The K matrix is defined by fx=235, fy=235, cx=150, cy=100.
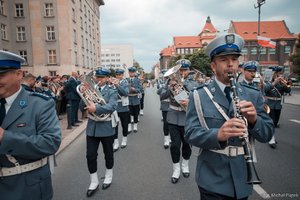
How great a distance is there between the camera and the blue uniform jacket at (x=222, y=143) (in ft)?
6.64

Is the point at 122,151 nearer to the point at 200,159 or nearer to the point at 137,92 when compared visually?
the point at 137,92

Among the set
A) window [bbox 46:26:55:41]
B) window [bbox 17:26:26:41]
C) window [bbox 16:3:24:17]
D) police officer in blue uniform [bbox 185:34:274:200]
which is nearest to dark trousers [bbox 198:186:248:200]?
police officer in blue uniform [bbox 185:34:274:200]

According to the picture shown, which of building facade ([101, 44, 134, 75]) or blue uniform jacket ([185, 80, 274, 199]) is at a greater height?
building facade ([101, 44, 134, 75])

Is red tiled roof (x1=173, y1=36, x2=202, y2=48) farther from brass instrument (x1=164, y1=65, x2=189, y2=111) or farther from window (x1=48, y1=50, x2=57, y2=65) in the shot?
brass instrument (x1=164, y1=65, x2=189, y2=111)

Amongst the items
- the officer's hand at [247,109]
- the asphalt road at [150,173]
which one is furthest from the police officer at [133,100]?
the officer's hand at [247,109]

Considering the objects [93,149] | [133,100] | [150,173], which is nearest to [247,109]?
[93,149]

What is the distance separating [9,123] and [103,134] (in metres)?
2.17

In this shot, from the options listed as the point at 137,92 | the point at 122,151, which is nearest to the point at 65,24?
the point at 137,92

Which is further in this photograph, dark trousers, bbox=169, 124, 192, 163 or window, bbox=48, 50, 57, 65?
window, bbox=48, 50, 57, 65

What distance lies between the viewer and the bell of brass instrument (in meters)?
4.05

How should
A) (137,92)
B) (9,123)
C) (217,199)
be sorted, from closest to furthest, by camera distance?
(9,123) → (217,199) → (137,92)

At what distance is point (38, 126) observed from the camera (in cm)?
206

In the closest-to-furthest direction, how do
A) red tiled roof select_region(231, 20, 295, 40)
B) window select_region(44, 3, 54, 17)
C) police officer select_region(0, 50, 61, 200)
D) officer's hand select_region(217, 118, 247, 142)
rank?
officer's hand select_region(217, 118, 247, 142)
police officer select_region(0, 50, 61, 200)
window select_region(44, 3, 54, 17)
red tiled roof select_region(231, 20, 295, 40)

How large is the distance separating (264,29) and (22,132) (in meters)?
78.1
